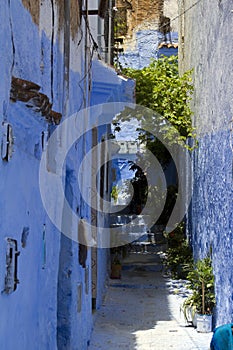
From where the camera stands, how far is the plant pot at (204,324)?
9227 millimetres

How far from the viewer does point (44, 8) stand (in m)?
5.02

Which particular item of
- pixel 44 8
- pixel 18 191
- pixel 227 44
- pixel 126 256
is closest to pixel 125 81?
pixel 227 44

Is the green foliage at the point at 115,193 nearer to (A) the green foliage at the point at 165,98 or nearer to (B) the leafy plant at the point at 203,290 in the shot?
(A) the green foliage at the point at 165,98

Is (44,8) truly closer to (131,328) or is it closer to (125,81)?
(125,81)

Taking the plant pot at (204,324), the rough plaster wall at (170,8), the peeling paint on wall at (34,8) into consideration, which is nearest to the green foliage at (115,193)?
the rough plaster wall at (170,8)

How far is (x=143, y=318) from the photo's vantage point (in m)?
10.4

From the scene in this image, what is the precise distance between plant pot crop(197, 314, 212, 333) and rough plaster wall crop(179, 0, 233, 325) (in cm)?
35

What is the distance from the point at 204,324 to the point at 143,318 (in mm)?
1504

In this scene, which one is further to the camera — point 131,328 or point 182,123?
point 182,123

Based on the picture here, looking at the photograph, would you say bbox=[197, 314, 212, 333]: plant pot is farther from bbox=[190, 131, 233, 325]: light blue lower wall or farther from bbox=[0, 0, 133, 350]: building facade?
bbox=[0, 0, 133, 350]: building facade

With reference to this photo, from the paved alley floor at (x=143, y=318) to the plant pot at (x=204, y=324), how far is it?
8cm

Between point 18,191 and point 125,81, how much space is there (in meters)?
4.82

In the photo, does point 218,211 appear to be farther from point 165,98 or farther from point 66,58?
point 165,98

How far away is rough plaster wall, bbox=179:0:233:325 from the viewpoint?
783cm
